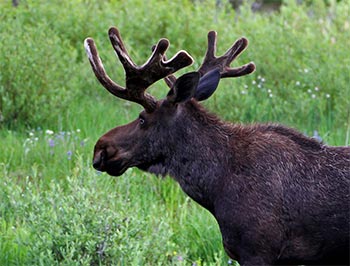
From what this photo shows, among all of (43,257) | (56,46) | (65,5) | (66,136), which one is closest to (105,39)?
(65,5)

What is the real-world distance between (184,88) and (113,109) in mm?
3849

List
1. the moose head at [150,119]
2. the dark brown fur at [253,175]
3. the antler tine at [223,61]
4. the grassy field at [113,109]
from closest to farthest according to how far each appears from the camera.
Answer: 1. the dark brown fur at [253,175]
2. the moose head at [150,119]
3. the antler tine at [223,61]
4. the grassy field at [113,109]

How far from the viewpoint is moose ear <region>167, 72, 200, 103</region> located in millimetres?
5352

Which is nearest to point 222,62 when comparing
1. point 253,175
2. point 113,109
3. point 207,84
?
point 207,84

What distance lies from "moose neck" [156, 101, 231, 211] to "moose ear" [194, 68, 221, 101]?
0.08 meters

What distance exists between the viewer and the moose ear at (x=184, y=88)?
5.35m

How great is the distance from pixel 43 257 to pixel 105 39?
5139 millimetres

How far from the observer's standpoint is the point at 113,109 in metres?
9.20

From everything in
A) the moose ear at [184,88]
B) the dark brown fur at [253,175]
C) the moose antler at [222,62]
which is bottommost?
the dark brown fur at [253,175]

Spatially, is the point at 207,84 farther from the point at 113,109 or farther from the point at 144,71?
the point at 113,109

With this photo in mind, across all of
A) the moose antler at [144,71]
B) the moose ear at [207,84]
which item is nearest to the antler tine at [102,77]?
the moose antler at [144,71]

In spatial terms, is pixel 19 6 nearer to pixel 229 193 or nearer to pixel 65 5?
pixel 65 5

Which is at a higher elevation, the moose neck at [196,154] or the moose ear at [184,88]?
the moose ear at [184,88]

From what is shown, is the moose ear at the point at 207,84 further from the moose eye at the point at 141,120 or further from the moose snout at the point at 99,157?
the moose snout at the point at 99,157
